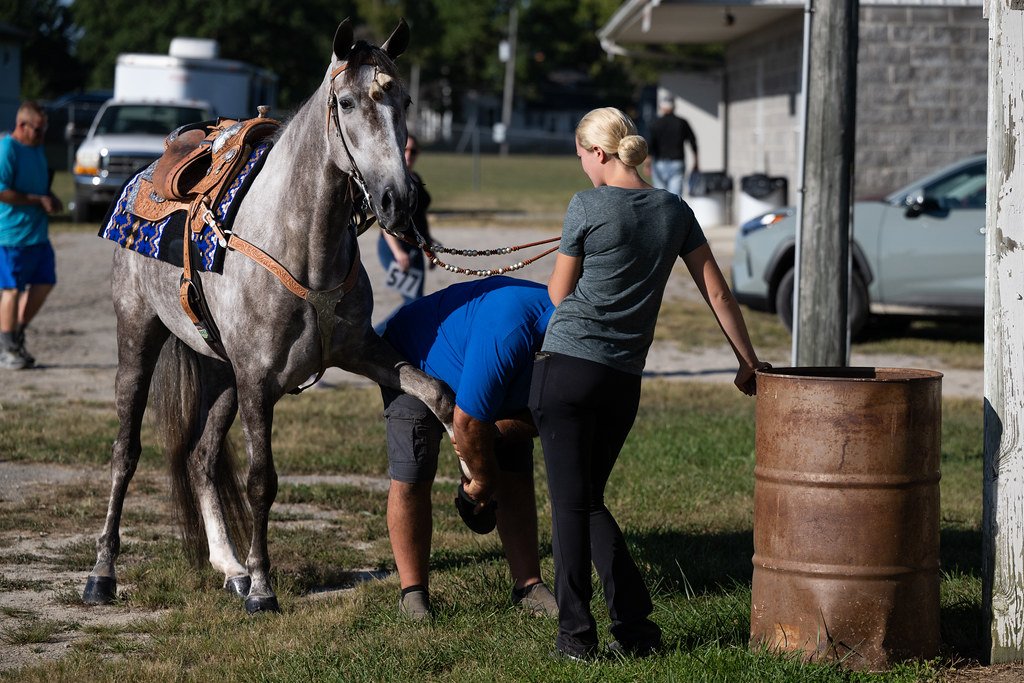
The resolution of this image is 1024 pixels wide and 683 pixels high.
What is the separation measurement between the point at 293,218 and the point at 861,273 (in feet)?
28.8

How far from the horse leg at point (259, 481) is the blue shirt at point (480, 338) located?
614mm

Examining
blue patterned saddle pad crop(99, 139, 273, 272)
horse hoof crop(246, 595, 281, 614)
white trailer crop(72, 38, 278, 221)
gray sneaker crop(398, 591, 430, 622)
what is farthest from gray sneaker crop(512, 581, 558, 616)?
white trailer crop(72, 38, 278, 221)

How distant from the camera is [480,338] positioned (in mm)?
4809

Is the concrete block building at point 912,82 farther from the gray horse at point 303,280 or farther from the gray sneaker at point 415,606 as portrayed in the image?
the gray sneaker at point 415,606

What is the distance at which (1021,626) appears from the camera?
437 centimetres

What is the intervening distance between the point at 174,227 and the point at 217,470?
1.16 meters

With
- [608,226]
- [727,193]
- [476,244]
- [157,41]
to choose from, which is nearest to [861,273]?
[476,244]

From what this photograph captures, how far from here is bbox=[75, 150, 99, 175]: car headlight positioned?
22.1 meters

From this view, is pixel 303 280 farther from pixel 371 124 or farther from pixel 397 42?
pixel 397 42

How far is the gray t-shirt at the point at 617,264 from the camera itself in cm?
425

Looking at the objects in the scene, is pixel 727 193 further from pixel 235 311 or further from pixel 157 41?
pixel 157 41

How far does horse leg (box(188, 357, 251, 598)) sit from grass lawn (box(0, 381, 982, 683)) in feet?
0.76

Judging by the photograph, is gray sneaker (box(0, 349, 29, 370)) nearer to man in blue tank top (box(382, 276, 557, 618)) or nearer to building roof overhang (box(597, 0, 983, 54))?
man in blue tank top (box(382, 276, 557, 618))

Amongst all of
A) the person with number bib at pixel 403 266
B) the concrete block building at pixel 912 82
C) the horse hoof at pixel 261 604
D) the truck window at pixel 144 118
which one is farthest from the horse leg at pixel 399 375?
the truck window at pixel 144 118
